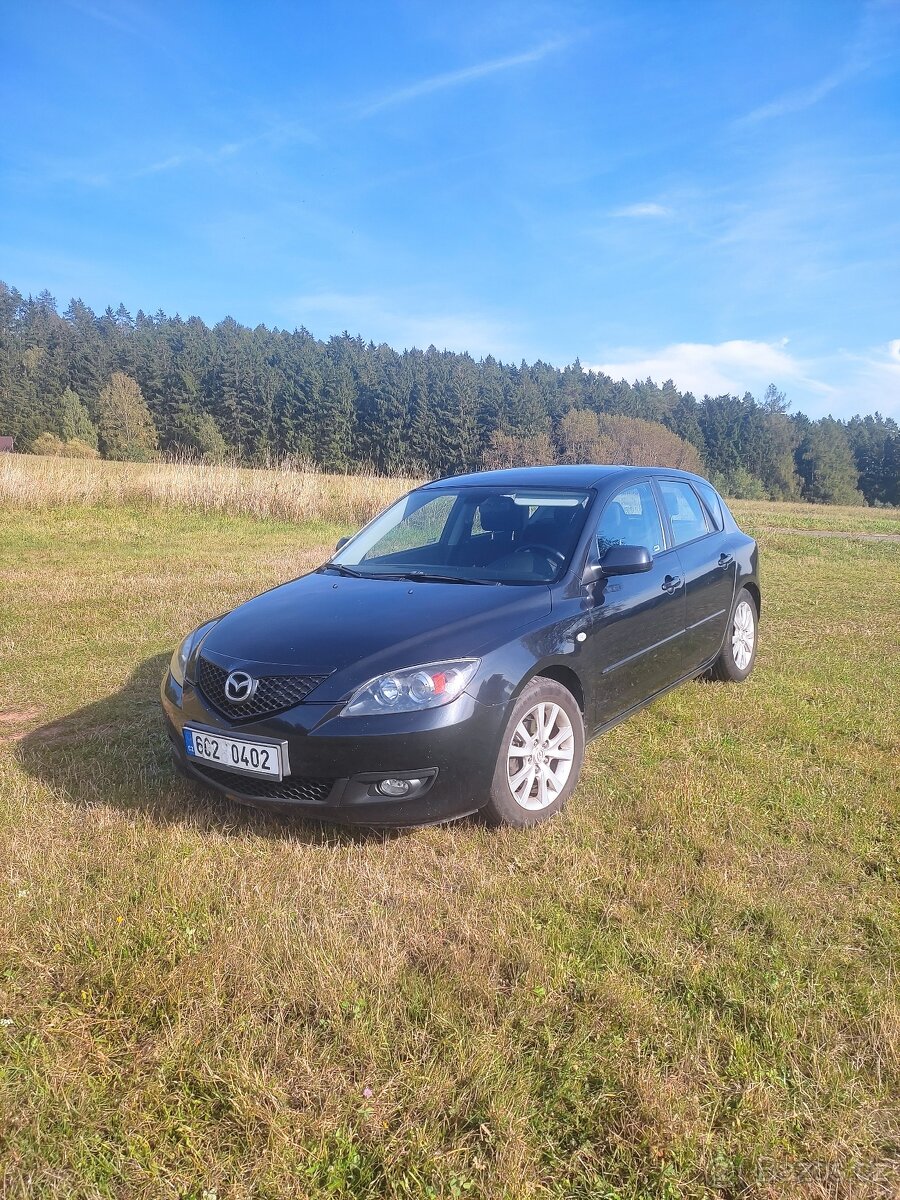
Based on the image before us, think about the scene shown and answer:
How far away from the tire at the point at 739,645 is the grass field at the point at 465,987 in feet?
3.74

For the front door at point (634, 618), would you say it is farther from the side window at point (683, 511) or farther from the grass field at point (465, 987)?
the grass field at point (465, 987)

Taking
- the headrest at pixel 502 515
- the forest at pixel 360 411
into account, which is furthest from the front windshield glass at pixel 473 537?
the forest at pixel 360 411

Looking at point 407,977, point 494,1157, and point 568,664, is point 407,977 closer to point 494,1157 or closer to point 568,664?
point 494,1157

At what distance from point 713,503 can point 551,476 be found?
171 cm

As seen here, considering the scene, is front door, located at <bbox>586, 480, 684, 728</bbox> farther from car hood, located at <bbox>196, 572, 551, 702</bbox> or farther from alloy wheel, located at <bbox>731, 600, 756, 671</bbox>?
alloy wheel, located at <bbox>731, 600, 756, 671</bbox>

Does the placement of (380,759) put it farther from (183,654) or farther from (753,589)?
(753,589)

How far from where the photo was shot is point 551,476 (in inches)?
187

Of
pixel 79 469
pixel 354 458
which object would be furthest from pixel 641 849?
pixel 354 458

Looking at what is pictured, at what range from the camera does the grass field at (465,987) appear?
1.79 meters

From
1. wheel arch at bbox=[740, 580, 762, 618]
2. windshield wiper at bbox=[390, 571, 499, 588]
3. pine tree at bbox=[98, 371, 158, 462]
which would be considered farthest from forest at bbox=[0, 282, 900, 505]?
windshield wiper at bbox=[390, 571, 499, 588]

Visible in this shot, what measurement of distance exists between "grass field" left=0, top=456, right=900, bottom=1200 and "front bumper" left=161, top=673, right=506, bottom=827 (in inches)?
9.3

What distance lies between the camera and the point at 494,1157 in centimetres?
179

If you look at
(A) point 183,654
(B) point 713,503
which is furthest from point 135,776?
(B) point 713,503

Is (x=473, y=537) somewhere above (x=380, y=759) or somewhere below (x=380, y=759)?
above
